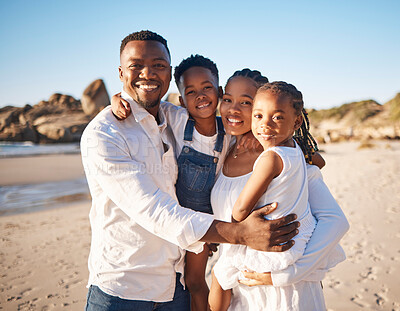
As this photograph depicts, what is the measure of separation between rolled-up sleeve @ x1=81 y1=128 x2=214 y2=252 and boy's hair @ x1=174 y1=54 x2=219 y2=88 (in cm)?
121

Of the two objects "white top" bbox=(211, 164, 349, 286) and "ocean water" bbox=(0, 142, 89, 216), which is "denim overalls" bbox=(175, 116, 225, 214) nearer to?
"white top" bbox=(211, 164, 349, 286)

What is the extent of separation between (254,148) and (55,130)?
3725 centimetres

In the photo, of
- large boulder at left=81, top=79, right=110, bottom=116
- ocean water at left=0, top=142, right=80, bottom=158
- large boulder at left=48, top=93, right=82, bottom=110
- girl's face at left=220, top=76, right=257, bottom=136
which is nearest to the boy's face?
girl's face at left=220, top=76, right=257, bottom=136

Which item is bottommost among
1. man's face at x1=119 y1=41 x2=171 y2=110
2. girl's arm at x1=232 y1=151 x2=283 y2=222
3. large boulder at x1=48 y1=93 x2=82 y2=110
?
large boulder at x1=48 y1=93 x2=82 y2=110

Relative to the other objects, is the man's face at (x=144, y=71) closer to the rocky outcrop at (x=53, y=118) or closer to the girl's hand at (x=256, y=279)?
the girl's hand at (x=256, y=279)

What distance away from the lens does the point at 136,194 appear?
5.58 feet

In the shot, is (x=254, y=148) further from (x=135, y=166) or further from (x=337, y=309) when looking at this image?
(x=337, y=309)

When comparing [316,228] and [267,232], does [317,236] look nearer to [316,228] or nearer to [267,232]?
[316,228]

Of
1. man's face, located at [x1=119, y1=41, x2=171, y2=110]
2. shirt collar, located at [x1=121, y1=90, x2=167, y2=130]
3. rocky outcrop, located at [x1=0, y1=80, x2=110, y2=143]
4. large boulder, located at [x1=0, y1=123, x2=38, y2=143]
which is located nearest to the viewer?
shirt collar, located at [x1=121, y1=90, x2=167, y2=130]

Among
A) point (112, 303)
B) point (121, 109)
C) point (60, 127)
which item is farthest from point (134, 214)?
point (60, 127)

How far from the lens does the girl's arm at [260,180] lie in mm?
1704

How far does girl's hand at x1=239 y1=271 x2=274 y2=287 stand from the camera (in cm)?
169

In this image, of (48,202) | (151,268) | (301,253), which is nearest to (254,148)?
(301,253)

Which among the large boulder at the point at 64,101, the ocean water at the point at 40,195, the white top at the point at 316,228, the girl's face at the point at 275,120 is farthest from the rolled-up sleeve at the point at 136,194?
the large boulder at the point at 64,101
